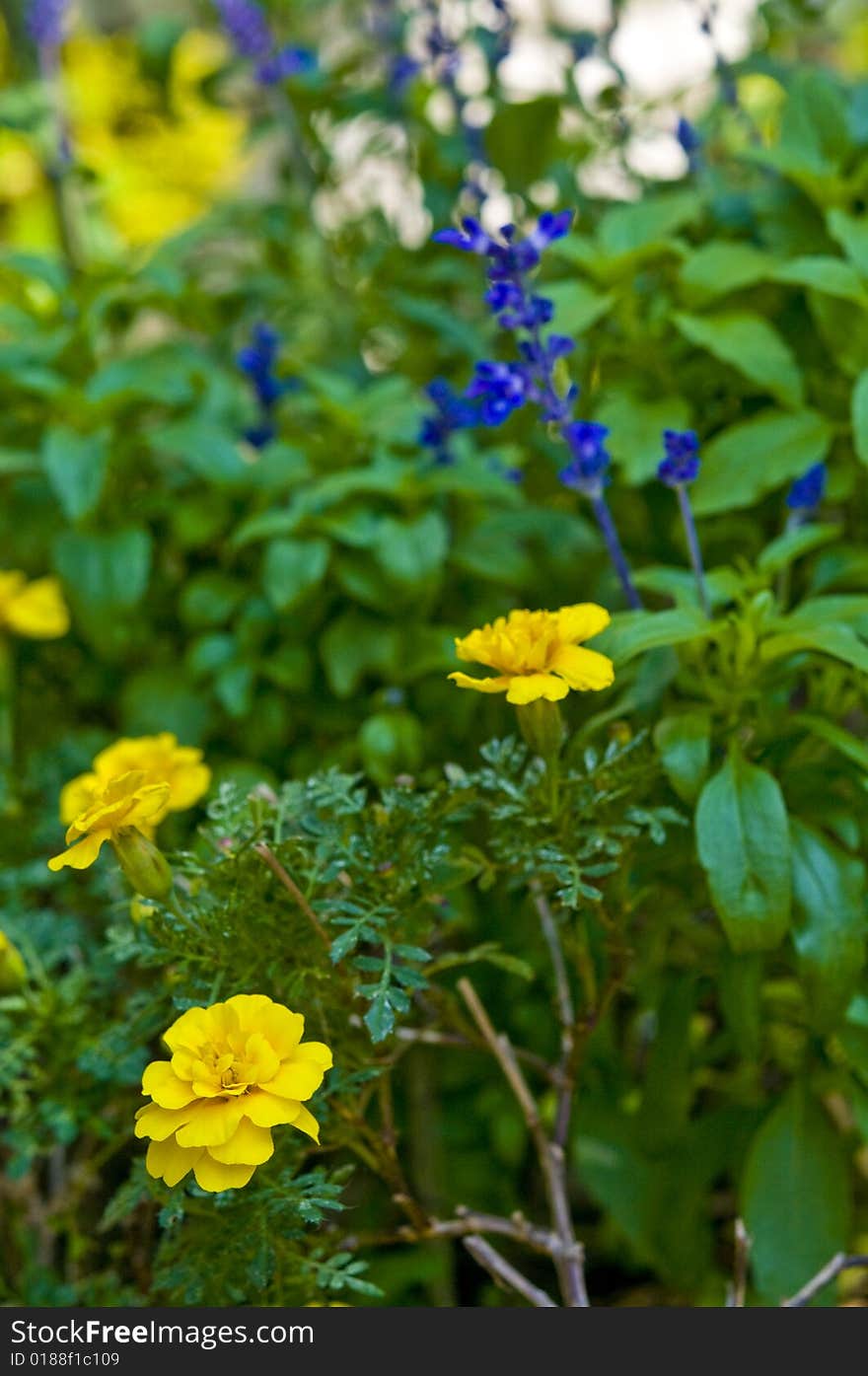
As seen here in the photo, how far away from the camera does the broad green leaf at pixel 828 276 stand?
1145 millimetres

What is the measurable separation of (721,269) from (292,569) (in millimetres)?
501

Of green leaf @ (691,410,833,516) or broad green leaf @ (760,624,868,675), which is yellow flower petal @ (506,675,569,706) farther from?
green leaf @ (691,410,833,516)

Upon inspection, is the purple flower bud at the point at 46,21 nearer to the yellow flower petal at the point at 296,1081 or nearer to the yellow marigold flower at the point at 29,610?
the yellow marigold flower at the point at 29,610

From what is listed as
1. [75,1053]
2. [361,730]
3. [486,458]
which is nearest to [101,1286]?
[75,1053]

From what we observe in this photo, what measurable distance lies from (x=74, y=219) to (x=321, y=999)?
1.40 metres

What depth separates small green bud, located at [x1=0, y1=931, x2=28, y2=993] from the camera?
38.9 inches

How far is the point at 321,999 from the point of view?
0.91 m

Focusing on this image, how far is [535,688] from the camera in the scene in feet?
2.72

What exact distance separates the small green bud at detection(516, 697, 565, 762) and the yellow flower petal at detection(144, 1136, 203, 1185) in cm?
35

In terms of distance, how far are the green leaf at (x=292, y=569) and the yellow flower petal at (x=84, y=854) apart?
426mm

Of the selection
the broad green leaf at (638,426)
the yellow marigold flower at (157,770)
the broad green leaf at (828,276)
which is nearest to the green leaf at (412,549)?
the broad green leaf at (638,426)

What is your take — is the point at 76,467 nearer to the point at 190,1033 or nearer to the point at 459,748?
the point at 459,748

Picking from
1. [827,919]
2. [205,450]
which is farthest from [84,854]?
[205,450]

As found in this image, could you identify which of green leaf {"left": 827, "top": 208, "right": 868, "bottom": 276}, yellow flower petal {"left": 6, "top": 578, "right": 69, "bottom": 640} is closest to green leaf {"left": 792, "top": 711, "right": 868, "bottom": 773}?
green leaf {"left": 827, "top": 208, "right": 868, "bottom": 276}
